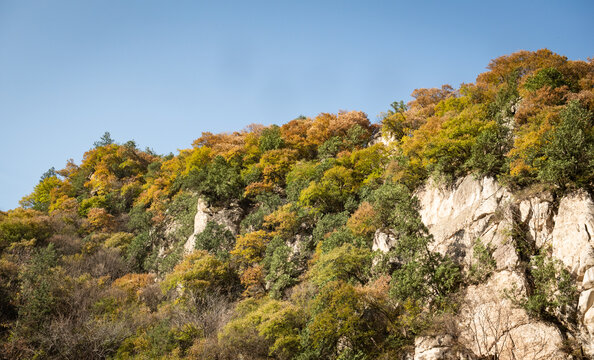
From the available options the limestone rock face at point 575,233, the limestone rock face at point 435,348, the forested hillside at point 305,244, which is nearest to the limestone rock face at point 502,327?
the forested hillside at point 305,244

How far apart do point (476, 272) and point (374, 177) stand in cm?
1234

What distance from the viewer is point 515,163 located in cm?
1647

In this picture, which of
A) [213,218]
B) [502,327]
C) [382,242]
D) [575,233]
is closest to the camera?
[575,233]

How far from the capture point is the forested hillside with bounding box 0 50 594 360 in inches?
615

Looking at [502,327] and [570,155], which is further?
[570,155]

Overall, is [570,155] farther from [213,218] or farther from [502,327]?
[213,218]

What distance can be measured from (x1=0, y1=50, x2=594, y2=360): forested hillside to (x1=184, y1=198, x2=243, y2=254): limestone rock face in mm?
168

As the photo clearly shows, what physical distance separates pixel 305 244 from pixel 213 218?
1032cm

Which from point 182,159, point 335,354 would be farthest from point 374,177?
point 182,159

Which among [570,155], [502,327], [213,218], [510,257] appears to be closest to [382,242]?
[510,257]

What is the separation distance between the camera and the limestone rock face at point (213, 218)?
3017 centimetres

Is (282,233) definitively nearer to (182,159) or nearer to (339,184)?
(339,184)

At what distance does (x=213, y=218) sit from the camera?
31.0 m

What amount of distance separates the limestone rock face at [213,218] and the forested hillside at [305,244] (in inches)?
6.6
